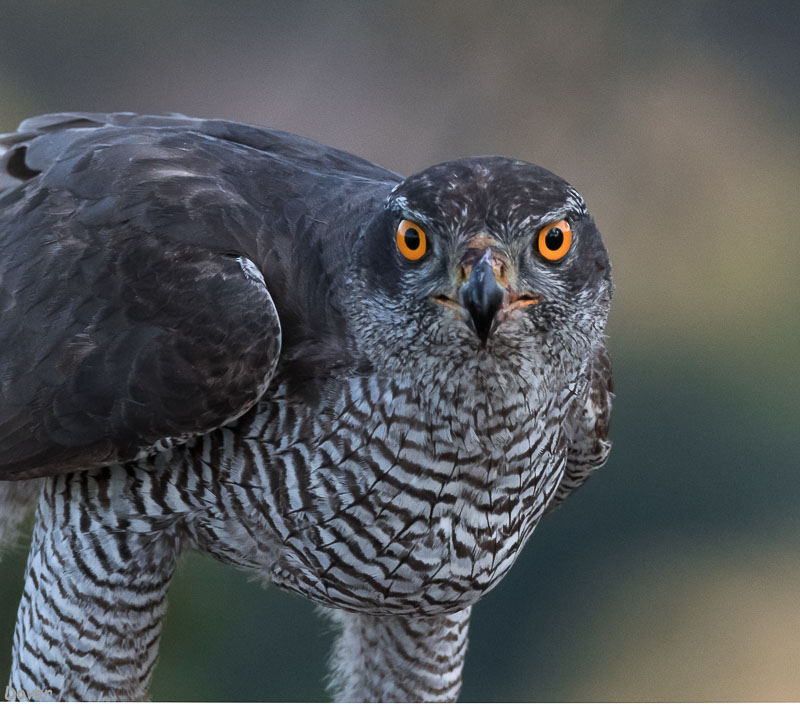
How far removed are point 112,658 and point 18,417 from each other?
0.36 metres

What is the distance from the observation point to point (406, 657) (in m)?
1.63

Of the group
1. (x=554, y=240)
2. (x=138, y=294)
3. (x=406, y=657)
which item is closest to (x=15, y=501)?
(x=138, y=294)

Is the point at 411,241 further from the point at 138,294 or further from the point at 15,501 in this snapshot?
the point at 15,501

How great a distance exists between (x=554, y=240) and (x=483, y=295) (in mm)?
136

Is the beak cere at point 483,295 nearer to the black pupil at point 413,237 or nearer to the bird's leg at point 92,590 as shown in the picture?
the black pupil at point 413,237

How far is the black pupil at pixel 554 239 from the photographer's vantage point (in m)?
1.07

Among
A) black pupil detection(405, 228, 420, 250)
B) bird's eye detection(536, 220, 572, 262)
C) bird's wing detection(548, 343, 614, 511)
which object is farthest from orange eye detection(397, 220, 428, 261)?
bird's wing detection(548, 343, 614, 511)

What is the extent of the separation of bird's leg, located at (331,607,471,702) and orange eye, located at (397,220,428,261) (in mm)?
696

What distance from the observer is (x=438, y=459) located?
3.89ft

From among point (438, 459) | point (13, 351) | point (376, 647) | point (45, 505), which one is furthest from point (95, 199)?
point (376, 647)

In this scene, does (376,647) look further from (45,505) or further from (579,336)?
(579,336)

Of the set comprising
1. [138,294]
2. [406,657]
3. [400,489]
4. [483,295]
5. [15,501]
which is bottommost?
[406,657]

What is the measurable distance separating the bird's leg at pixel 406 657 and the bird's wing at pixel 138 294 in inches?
22.6

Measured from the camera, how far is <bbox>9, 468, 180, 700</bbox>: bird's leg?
132cm
